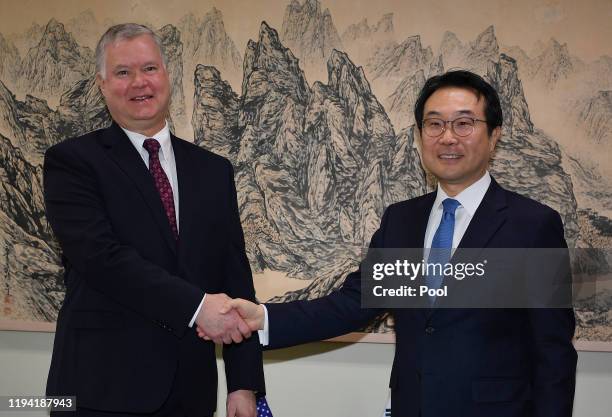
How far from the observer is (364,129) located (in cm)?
279

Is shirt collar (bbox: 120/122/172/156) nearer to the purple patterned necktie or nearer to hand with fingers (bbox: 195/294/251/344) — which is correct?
the purple patterned necktie

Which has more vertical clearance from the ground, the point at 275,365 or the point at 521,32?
the point at 521,32

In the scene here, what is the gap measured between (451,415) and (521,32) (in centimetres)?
158

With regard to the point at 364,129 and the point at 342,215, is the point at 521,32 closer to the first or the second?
the point at 364,129

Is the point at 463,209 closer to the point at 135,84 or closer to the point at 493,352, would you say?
the point at 493,352

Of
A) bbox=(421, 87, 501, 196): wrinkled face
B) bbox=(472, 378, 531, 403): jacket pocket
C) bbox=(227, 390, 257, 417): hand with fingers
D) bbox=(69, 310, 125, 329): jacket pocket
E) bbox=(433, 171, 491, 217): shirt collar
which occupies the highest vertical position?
bbox=(421, 87, 501, 196): wrinkled face

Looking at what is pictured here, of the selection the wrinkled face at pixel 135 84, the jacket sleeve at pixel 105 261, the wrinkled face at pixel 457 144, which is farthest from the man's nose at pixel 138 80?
the wrinkled face at pixel 457 144

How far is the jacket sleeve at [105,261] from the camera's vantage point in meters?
1.92

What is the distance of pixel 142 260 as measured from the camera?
76.7 inches

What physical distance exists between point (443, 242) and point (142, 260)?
0.90 meters

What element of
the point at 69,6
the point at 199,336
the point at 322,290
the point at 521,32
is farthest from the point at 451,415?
the point at 69,6

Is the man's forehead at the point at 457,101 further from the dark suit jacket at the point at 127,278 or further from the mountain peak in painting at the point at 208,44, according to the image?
the mountain peak in painting at the point at 208,44

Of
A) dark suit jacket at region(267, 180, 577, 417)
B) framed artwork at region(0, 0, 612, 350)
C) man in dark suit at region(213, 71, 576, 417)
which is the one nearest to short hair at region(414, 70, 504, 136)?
man in dark suit at region(213, 71, 576, 417)

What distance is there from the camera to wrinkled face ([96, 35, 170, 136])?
212 centimetres
